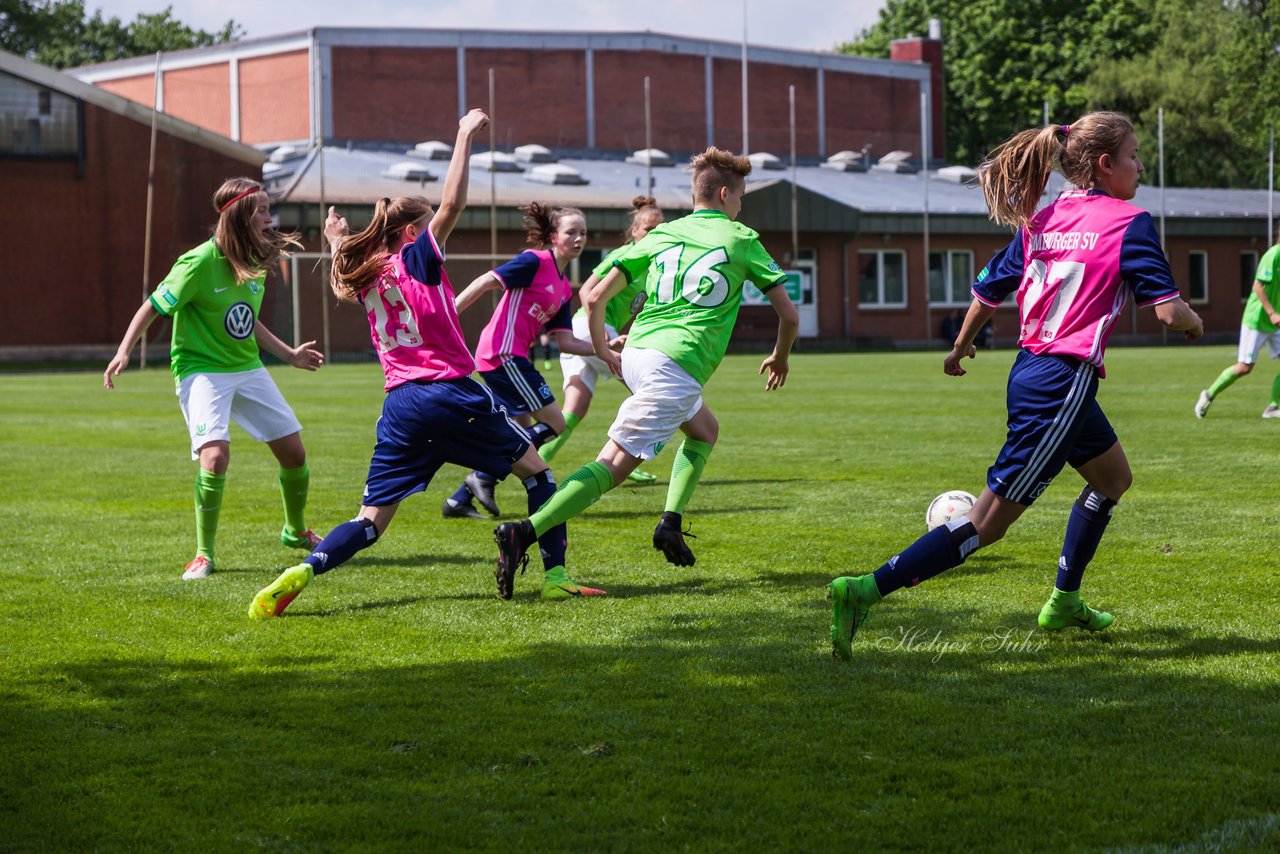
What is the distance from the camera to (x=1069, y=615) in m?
5.68

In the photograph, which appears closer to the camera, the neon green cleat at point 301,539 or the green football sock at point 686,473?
the green football sock at point 686,473

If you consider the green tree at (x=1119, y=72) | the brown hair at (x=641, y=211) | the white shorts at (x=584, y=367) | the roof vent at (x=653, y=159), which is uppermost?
the green tree at (x=1119, y=72)

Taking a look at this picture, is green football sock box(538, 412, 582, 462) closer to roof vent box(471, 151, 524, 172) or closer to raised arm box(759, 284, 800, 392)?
raised arm box(759, 284, 800, 392)

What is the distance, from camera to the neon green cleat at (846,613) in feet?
17.2

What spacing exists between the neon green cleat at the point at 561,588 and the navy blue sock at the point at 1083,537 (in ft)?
6.76

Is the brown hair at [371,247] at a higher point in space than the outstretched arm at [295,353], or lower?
higher

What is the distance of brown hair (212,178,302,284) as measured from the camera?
7363 mm

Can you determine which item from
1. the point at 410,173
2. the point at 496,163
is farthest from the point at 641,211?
the point at 496,163

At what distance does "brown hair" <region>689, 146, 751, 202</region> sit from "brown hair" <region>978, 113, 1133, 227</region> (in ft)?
5.07

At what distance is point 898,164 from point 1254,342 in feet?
136

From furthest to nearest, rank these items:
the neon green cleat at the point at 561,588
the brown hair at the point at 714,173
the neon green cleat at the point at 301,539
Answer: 1. the neon green cleat at the point at 301,539
2. the brown hair at the point at 714,173
3. the neon green cleat at the point at 561,588

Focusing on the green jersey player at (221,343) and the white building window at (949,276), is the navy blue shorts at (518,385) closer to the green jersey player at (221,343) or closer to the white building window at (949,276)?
the green jersey player at (221,343)

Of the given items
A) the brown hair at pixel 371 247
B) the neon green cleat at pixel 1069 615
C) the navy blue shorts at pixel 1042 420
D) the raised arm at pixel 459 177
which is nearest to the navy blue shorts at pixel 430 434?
the brown hair at pixel 371 247

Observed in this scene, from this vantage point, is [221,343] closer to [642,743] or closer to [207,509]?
[207,509]
